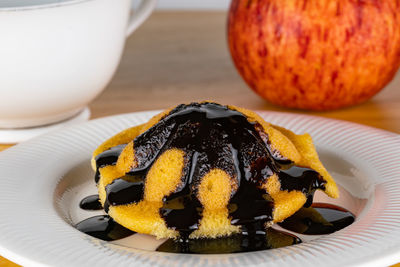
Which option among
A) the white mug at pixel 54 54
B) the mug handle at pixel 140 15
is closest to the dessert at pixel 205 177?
the white mug at pixel 54 54

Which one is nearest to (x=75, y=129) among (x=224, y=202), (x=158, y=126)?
(x=158, y=126)

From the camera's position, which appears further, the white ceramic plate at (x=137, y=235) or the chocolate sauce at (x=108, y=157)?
the chocolate sauce at (x=108, y=157)

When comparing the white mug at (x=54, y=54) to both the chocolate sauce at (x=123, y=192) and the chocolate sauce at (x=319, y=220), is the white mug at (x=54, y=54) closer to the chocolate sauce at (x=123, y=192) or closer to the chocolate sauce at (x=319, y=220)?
the chocolate sauce at (x=123, y=192)

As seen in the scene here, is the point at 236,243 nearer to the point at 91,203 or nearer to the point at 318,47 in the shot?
the point at 91,203

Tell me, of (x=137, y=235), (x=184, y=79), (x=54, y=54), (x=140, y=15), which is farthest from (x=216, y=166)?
(x=184, y=79)

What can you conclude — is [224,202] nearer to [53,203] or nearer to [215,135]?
[215,135]
